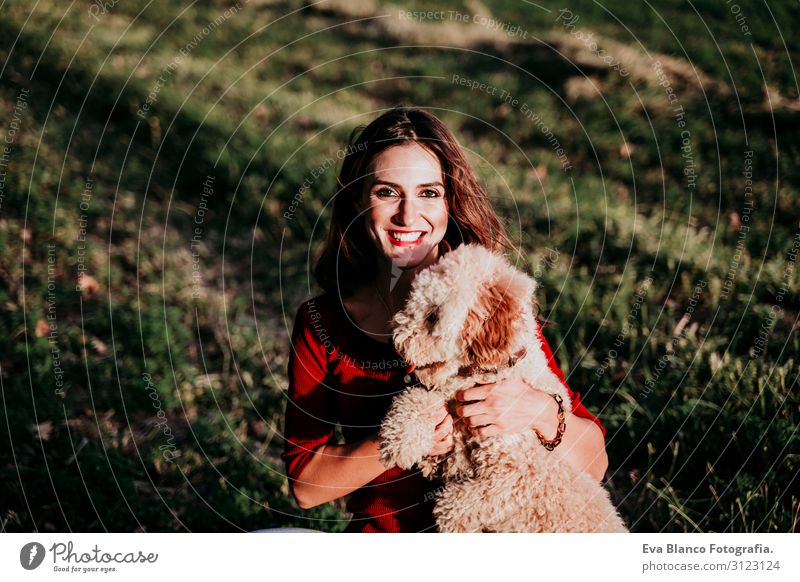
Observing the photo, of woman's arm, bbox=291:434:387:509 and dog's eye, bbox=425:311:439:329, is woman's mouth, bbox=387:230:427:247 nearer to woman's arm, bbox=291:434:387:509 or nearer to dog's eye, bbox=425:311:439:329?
dog's eye, bbox=425:311:439:329

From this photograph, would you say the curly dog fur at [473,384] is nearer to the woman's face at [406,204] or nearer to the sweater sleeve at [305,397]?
the woman's face at [406,204]

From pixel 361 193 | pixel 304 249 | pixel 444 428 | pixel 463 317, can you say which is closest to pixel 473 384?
pixel 444 428

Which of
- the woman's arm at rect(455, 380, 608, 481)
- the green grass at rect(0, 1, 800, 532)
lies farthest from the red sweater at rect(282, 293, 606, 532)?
the green grass at rect(0, 1, 800, 532)

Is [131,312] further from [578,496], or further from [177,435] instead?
[578,496]

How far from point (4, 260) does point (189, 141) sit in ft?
10.3

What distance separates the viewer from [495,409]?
85.6 inches

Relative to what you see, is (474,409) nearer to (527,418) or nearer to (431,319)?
(527,418)

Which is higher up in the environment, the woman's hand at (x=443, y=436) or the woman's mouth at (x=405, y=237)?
the woman's mouth at (x=405, y=237)

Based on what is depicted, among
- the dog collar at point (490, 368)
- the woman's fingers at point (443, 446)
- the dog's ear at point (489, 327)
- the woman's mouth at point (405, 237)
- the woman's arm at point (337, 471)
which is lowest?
the woman's arm at point (337, 471)

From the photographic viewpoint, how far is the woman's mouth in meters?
2.58

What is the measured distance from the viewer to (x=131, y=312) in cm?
532

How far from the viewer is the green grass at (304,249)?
3682 mm

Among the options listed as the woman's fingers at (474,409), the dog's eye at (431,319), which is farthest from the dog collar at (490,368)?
the dog's eye at (431,319)

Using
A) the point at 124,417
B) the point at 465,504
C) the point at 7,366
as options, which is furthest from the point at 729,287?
the point at 7,366
